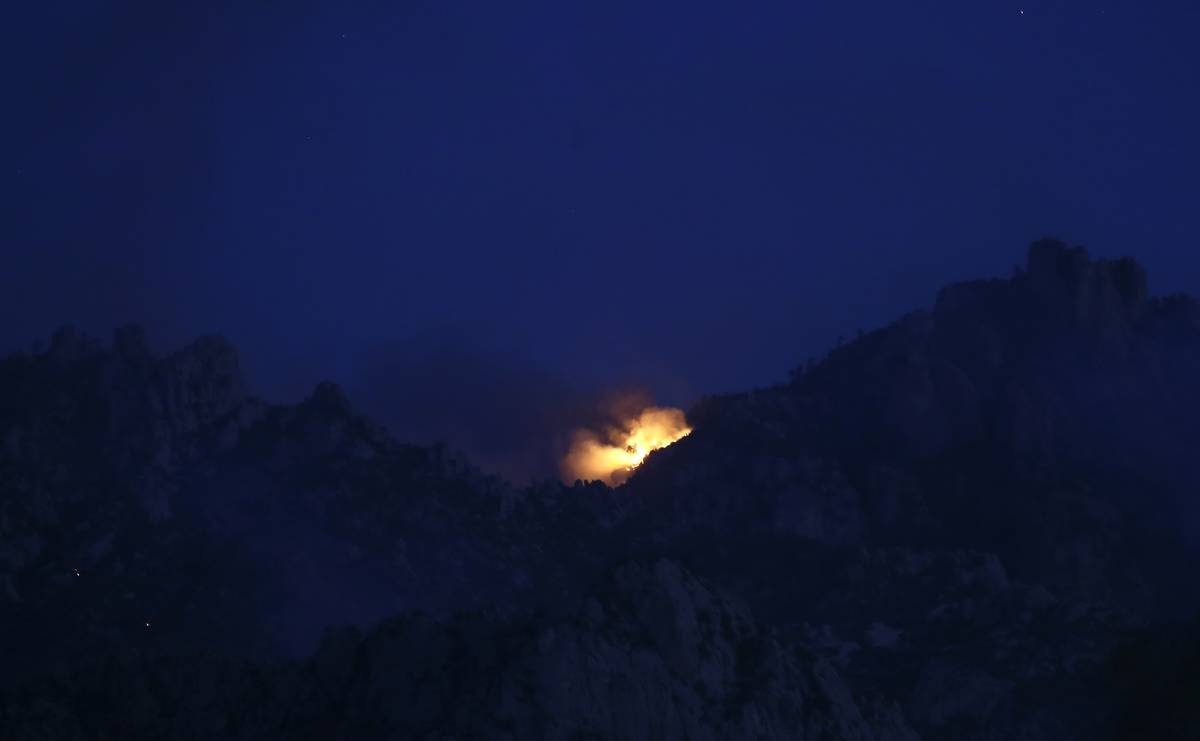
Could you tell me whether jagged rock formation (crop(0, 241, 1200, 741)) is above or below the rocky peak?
below

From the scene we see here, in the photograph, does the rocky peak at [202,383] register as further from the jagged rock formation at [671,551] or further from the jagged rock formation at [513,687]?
the jagged rock formation at [513,687]

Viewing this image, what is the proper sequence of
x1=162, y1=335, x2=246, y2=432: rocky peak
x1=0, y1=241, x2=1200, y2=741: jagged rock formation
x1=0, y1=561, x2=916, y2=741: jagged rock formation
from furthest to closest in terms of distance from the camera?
1. x1=162, y1=335, x2=246, y2=432: rocky peak
2. x1=0, y1=241, x2=1200, y2=741: jagged rock formation
3. x1=0, y1=561, x2=916, y2=741: jagged rock formation

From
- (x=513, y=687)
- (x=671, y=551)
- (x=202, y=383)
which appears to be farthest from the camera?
(x=202, y=383)

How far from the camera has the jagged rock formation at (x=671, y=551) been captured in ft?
332

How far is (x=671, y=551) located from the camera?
136 m

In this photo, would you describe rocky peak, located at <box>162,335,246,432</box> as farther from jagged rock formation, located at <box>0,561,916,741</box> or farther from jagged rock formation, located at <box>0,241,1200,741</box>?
jagged rock formation, located at <box>0,561,916,741</box>

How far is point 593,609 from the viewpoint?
10206 centimetres

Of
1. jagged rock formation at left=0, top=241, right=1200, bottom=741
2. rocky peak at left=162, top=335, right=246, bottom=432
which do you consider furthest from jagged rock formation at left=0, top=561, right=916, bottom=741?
rocky peak at left=162, top=335, right=246, bottom=432

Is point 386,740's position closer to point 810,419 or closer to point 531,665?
point 531,665

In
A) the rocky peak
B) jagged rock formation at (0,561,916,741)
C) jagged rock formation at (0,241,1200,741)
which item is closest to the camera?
jagged rock formation at (0,561,916,741)

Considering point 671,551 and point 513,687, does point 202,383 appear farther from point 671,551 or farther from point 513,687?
point 513,687

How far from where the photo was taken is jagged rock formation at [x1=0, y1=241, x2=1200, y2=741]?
101 meters

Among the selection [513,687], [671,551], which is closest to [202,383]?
[671,551]

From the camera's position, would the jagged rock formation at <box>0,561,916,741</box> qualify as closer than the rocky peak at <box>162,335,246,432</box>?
Yes
